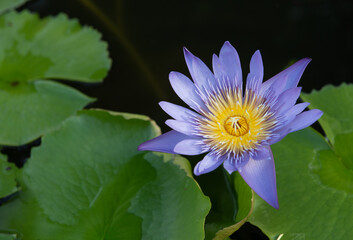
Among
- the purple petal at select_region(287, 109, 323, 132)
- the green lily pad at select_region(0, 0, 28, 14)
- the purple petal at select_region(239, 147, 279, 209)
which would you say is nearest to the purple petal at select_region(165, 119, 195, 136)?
the purple petal at select_region(239, 147, 279, 209)

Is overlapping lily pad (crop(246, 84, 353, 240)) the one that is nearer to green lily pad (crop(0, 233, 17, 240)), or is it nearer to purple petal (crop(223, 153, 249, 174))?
purple petal (crop(223, 153, 249, 174))

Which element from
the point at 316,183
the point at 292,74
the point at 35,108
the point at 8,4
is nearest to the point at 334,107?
the point at 316,183

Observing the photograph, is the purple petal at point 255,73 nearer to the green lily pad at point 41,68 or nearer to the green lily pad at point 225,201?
the green lily pad at point 225,201

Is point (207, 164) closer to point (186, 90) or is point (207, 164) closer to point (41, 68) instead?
point (186, 90)

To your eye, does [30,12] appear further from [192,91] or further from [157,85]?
[192,91]

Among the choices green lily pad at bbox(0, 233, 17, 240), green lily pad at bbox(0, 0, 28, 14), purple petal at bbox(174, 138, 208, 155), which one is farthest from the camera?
green lily pad at bbox(0, 0, 28, 14)

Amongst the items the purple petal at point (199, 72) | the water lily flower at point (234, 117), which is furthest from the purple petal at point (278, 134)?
the purple petal at point (199, 72)
